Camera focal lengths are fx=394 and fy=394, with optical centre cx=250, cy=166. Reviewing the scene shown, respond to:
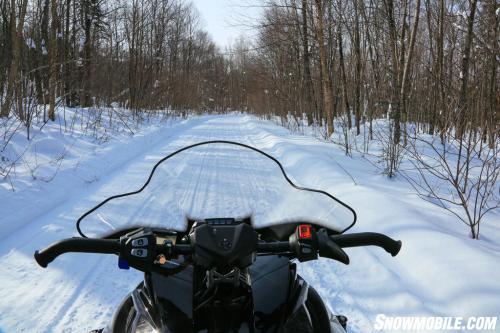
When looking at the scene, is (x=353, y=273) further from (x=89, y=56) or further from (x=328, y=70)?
(x=89, y=56)

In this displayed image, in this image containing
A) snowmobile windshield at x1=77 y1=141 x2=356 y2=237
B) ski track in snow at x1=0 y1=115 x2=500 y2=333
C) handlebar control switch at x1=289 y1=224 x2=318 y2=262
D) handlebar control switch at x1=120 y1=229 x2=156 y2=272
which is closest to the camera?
handlebar control switch at x1=120 y1=229 x2=156 y2=272

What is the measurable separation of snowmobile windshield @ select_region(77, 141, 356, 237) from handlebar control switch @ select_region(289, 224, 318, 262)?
35 cm

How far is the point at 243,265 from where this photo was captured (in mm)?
1270

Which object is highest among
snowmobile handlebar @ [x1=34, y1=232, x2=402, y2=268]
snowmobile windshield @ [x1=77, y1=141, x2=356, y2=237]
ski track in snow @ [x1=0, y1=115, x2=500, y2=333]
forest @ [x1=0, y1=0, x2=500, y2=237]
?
forest @ [x1=0, y1=0, x2=500, y2=237]

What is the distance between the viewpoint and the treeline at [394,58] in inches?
275

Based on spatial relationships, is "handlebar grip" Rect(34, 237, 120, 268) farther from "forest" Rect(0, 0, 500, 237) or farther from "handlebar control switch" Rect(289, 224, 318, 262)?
"forest" Rect(0, 0, 500, 237)

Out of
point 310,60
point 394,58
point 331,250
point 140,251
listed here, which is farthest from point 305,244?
point 310,60

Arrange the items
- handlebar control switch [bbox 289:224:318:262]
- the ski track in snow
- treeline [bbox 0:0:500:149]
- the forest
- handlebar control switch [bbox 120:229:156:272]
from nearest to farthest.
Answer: handlebar control switch [bbox 120:229:156:272], handlebar control switch [bbox 289:224:318:262], the ski track in snow, the forest, treeline [bbox 0:0:500:149]

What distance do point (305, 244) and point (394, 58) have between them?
33.3 ft

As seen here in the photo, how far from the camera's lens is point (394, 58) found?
10.4m

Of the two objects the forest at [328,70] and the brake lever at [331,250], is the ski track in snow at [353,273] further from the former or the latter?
the brake lever at [331,250]

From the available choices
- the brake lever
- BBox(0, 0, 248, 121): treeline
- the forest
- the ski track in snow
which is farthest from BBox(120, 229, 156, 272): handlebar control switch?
BBox(0, 0, 248, 121): treeline

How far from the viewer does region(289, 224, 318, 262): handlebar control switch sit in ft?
4.59

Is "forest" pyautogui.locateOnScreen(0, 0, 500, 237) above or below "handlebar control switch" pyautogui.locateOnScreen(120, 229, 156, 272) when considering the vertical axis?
above
